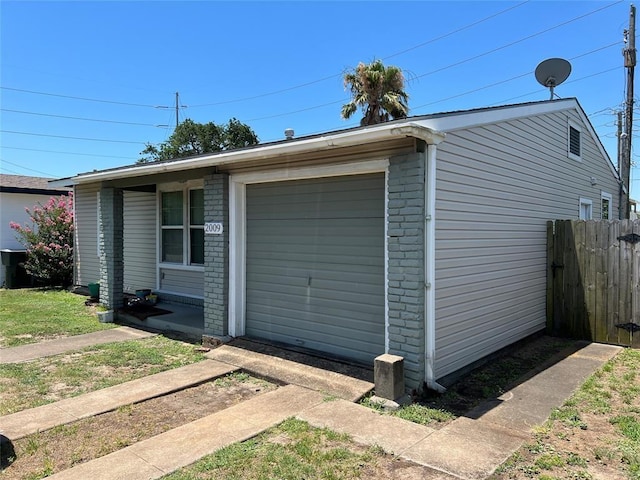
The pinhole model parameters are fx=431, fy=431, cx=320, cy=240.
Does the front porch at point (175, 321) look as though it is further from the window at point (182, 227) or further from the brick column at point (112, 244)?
the window at point (182, 227)

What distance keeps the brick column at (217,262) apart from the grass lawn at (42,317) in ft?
8.55

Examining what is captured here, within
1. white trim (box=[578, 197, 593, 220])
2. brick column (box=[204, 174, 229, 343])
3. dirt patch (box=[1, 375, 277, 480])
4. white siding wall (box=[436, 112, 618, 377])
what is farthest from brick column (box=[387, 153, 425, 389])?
white trim (box=[578, 197, 593, 220])

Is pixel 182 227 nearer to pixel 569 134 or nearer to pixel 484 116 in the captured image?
pixel 484 116

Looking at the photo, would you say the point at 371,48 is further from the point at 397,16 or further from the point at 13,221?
the point at 13,221

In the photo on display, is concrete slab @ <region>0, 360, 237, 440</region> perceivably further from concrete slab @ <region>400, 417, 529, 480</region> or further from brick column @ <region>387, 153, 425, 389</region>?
concrete slab @ <region>400, 417, 529, 480</region>

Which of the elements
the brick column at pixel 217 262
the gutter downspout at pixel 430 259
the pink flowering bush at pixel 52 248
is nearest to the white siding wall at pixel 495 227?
the gutter downspout at pixel 430 259

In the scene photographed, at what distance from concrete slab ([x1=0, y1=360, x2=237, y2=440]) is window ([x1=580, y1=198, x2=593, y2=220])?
777cm

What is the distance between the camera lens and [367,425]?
370cm

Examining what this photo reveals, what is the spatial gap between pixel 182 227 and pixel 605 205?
10119 mm

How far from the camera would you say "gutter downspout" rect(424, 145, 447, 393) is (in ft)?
14.4

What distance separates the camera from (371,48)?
1620 cm

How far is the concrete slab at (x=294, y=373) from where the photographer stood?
4.43m

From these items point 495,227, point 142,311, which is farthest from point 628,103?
point 142,311

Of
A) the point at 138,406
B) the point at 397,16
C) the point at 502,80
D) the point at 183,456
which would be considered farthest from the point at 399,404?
the point at 502,80
